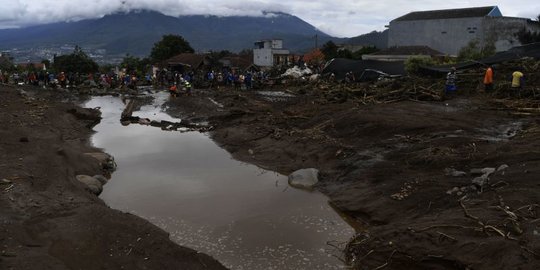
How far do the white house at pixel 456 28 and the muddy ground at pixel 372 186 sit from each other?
38.8m

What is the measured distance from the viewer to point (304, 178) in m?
13.9

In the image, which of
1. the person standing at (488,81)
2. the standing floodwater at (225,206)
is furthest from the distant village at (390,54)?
the standing floodwater at (225,206)

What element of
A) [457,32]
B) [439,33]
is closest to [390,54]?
[457,32]

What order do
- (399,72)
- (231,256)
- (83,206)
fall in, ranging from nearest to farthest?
(231,256) → (83,206) → (399,72)

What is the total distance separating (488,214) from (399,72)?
24804mm

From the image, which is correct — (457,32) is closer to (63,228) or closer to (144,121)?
(144,121)

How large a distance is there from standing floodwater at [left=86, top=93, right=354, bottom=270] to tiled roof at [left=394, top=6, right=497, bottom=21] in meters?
48.8

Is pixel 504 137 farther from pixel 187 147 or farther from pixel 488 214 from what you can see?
pixel 187 147

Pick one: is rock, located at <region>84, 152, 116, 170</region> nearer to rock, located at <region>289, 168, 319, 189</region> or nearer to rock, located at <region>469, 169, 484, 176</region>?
rock, located at <region>289, 168, 319, 189</region>

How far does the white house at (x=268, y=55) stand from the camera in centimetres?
7644

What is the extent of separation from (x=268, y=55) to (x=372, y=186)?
218 ft

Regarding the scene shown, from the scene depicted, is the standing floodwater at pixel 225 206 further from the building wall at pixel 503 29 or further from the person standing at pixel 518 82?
the building wall at pixel 503 29

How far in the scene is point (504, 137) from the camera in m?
14.3

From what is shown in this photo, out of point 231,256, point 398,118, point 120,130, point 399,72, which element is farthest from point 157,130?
point 399,72
